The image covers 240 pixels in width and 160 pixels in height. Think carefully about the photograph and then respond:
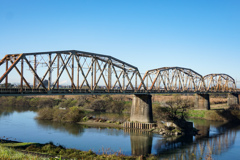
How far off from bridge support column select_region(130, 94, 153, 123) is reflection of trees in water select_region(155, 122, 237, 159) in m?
10.6

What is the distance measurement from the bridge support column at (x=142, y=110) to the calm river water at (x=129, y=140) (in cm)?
557

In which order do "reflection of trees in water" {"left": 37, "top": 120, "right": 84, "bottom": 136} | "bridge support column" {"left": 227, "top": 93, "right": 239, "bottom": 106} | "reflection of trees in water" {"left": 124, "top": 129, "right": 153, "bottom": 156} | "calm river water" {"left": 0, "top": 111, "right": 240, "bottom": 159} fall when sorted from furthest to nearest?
1. "bridge support column" {"left": 227, "top": 93, "right": 239, "bottom": 106}
2. "reflection of trees in water" {"left": 37, "top": 120, "right": 84, "bottom": 136}
3. "reflection of trees in water" {"left": 124, "top": 129, "right": 153, "bottom": 156}
4. "calm river water" {"left": 0, "top": 111, "right": 240, "bottom": 159}

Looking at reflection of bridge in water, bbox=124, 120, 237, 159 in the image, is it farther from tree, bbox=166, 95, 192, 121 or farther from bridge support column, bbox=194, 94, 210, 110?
bridge support column, bbox=194, 94, 210, 110

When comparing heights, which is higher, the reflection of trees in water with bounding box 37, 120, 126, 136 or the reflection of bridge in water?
the reflection of trees in water with bounding box 37, 120, 126, 136

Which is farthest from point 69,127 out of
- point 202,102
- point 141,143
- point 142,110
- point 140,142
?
point 202,102

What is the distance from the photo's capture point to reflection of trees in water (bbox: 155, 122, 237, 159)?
1271 inches

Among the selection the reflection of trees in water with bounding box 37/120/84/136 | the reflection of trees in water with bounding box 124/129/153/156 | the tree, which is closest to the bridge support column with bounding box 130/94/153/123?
the tree

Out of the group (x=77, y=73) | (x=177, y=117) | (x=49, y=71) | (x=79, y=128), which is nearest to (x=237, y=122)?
(x=177, y=117)

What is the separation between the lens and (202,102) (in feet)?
267

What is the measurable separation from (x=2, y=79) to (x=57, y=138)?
1399 centimetres

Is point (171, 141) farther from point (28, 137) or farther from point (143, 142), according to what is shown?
point (28, 137)

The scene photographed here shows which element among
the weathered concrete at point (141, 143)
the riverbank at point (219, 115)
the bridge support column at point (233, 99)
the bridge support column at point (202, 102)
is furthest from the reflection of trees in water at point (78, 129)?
the bridge support column at point (233, 99)

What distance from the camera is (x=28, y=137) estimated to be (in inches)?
1555

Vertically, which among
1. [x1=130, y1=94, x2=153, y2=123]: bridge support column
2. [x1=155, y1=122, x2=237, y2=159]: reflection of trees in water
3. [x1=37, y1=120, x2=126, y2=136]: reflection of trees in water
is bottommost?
[x1=155, y1=122, x2=237, y2=159]: reflection of trees in water
